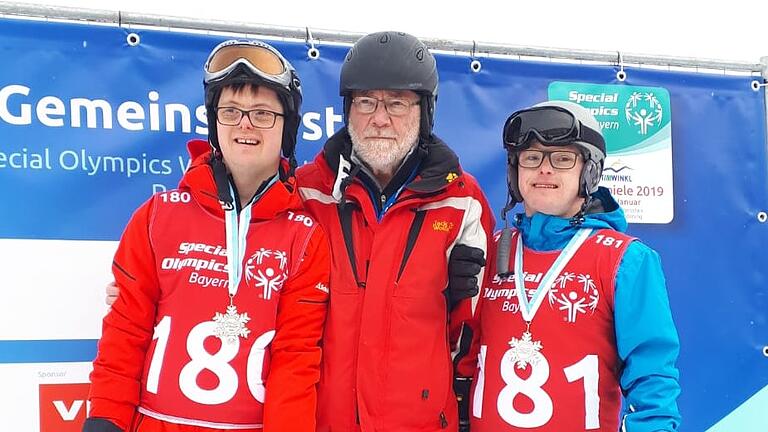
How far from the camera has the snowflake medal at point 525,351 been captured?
2.51 meters

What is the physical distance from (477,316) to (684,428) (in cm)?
200

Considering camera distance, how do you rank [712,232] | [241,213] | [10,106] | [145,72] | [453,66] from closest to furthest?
1. [241,213]
2. [10,106]
3. [145,72]
4. [453,66]
5. [712,232]

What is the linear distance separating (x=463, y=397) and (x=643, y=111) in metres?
2.21

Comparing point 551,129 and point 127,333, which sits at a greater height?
point 551,129

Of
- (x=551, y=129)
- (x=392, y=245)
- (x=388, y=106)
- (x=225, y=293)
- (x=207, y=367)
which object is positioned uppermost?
(x=388, y=106)

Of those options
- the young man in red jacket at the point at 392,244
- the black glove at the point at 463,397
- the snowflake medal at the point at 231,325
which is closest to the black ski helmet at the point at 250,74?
the young man in red jacket at the point at 392,244

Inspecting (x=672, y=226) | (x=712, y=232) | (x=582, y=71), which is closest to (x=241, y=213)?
(x=582, y=71)

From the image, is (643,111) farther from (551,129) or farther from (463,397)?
(463,397)

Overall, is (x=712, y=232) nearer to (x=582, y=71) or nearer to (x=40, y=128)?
(x=582, y=71)

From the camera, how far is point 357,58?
2.78 metres

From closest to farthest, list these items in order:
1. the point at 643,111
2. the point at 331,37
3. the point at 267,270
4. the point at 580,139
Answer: the point at 267,270
the point at 580,139
the point at 331,37
the point at 643,111

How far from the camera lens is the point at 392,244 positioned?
258cm

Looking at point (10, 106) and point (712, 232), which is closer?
point (10, 106)

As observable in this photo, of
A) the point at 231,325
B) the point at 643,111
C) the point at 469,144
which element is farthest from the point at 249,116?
the point at 643,111
